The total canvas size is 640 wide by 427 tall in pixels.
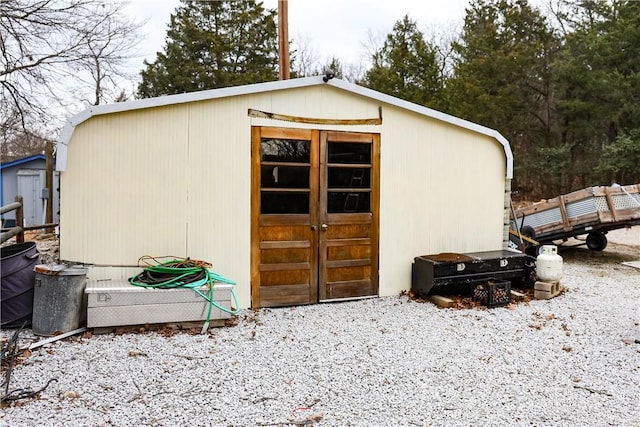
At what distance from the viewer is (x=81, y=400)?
2857 mm

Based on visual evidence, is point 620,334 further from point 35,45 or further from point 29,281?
point 35,45

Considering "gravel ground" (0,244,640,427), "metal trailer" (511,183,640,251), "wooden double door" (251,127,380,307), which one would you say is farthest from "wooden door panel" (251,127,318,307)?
"metal trailer" (511,183,640,251)

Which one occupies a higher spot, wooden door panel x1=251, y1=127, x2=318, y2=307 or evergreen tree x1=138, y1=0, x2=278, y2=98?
evergreen tree x1=138, y1=0, x2=278, y2=98

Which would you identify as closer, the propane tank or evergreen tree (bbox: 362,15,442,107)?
the propane tank

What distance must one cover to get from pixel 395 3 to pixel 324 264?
1635cm

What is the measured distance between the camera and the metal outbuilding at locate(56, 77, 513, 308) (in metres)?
4.46

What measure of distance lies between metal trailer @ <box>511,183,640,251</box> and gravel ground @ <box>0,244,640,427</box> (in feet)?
10.5

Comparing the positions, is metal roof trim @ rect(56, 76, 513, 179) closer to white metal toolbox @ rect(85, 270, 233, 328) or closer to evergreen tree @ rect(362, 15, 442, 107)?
white metal toolbox @ rect(85, 270, 233, 328)

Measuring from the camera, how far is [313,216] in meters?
5.20

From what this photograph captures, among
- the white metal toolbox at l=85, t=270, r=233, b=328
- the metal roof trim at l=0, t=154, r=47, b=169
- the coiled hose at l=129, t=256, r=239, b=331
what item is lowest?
the white metal toolbox at l=85, t=270, r=233, b=328

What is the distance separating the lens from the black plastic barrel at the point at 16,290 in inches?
156

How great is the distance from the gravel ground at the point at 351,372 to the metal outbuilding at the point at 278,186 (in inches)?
26.5

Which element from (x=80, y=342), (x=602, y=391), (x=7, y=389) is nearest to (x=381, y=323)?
(x=602, y=391)

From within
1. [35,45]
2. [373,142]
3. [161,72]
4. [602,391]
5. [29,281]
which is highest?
[161,72]
